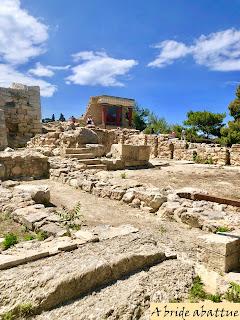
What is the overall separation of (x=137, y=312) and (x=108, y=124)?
32.6m

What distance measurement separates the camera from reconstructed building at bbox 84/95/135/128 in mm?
34656

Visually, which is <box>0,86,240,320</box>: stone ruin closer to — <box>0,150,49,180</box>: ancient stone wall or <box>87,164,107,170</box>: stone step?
<box>0,150,49,180</box>: ancient stone wall

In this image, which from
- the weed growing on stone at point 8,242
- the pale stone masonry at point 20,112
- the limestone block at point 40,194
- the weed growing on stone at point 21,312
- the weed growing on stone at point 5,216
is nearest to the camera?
the weed growing on stone at point 21,312

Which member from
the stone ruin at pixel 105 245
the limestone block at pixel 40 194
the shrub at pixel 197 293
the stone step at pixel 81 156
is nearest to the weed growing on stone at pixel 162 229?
the stone ruin at pixel 105 245

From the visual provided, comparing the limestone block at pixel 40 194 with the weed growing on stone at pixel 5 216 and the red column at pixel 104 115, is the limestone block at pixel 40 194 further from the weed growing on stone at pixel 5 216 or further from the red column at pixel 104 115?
the red column at pixel 104 115

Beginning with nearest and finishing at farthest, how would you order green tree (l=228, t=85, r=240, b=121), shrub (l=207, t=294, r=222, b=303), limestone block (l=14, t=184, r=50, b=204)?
shrub (l=207, t=294, r=222, b=303) < limestone block (l=14, t=184, r=50, b=204) < green tree (l=228, t=85, r=240, b=121)

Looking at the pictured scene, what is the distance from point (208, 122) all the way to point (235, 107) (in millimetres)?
5846

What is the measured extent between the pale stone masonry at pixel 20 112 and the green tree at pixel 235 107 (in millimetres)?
17052

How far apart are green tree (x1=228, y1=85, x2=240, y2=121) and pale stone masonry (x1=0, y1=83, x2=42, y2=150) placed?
671 inches

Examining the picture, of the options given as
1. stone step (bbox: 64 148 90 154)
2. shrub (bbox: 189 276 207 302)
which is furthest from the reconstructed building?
shrub (bbox: 189 276 207 302)

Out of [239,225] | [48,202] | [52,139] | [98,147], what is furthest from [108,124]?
[239,225]

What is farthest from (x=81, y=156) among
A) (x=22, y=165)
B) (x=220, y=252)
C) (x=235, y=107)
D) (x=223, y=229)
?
(x=235, y=107)

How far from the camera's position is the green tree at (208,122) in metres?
32.5

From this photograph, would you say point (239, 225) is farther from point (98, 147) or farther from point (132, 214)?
point (98, 147)
